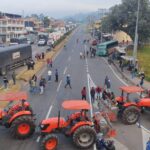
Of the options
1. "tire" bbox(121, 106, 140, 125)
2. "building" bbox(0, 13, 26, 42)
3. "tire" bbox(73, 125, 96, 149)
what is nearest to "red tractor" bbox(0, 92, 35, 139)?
"tire" bbox(73, 125, 96, 149)

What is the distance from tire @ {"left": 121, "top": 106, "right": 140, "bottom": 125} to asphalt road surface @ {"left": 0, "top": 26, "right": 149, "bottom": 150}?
37 centimetres

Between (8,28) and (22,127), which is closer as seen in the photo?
(22,127)

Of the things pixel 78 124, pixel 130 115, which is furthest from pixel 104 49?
pixel 78 124

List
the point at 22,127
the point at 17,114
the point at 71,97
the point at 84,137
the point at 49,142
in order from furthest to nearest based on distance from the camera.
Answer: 1. the point at 71,97
2. the point at 17,114
3. the point at 22,127
4. the point at 84,137
5. the point at 49,142

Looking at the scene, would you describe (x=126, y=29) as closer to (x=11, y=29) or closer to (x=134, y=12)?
(x=134, y=12)

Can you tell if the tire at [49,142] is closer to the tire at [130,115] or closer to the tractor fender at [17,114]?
the tractor fender at [17,114]

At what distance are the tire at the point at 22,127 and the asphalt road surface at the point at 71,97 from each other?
31cm

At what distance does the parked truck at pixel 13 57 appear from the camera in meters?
40.4

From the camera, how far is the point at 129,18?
66.2 meters

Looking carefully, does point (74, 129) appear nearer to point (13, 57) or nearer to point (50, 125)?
point (50, 125)

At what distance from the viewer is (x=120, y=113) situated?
68.8ft

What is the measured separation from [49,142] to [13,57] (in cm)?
2905

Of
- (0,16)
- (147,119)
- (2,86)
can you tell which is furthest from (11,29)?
(147,119)

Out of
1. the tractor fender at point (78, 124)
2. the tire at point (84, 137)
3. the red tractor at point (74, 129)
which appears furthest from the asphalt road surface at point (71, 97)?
the tractor fender at point (78, 124)
